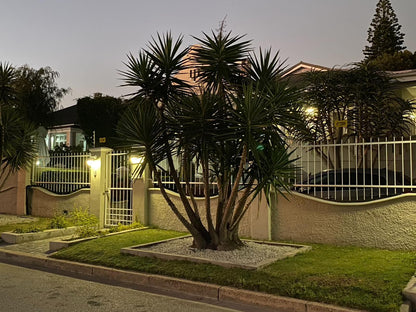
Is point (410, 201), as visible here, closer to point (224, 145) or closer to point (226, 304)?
point (224, 145)

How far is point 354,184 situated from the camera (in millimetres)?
8883

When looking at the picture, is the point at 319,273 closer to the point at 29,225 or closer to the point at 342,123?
the point at 342,123

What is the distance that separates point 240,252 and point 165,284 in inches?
69.3

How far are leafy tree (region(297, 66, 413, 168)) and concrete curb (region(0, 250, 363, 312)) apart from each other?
5.42 m

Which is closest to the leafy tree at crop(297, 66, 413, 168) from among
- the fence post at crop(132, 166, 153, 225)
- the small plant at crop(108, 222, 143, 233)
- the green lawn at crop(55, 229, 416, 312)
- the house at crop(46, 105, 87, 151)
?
the green lawn at crop(55, 229, 416, 312)

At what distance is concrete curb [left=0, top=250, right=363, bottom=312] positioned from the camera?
5.36 meters

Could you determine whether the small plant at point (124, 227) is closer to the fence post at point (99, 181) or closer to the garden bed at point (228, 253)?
the fence post at point (99, 181)

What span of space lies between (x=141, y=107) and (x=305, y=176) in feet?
13.1

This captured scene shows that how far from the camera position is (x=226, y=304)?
5.78 metres

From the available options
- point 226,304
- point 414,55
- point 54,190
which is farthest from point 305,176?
point 414,55

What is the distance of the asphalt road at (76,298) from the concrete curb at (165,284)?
33 centimetres

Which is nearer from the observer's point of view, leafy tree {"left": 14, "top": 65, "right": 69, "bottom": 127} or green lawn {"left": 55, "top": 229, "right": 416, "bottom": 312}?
green lawn {"left": 55, "top": 229, "right": 416, "bottom": 312}

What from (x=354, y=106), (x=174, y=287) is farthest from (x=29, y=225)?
(x=354, y=106)

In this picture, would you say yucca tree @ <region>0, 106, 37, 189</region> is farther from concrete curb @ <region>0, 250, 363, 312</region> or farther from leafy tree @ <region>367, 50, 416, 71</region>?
leafy tree @ <region>367, 50, 416, 71</region>
